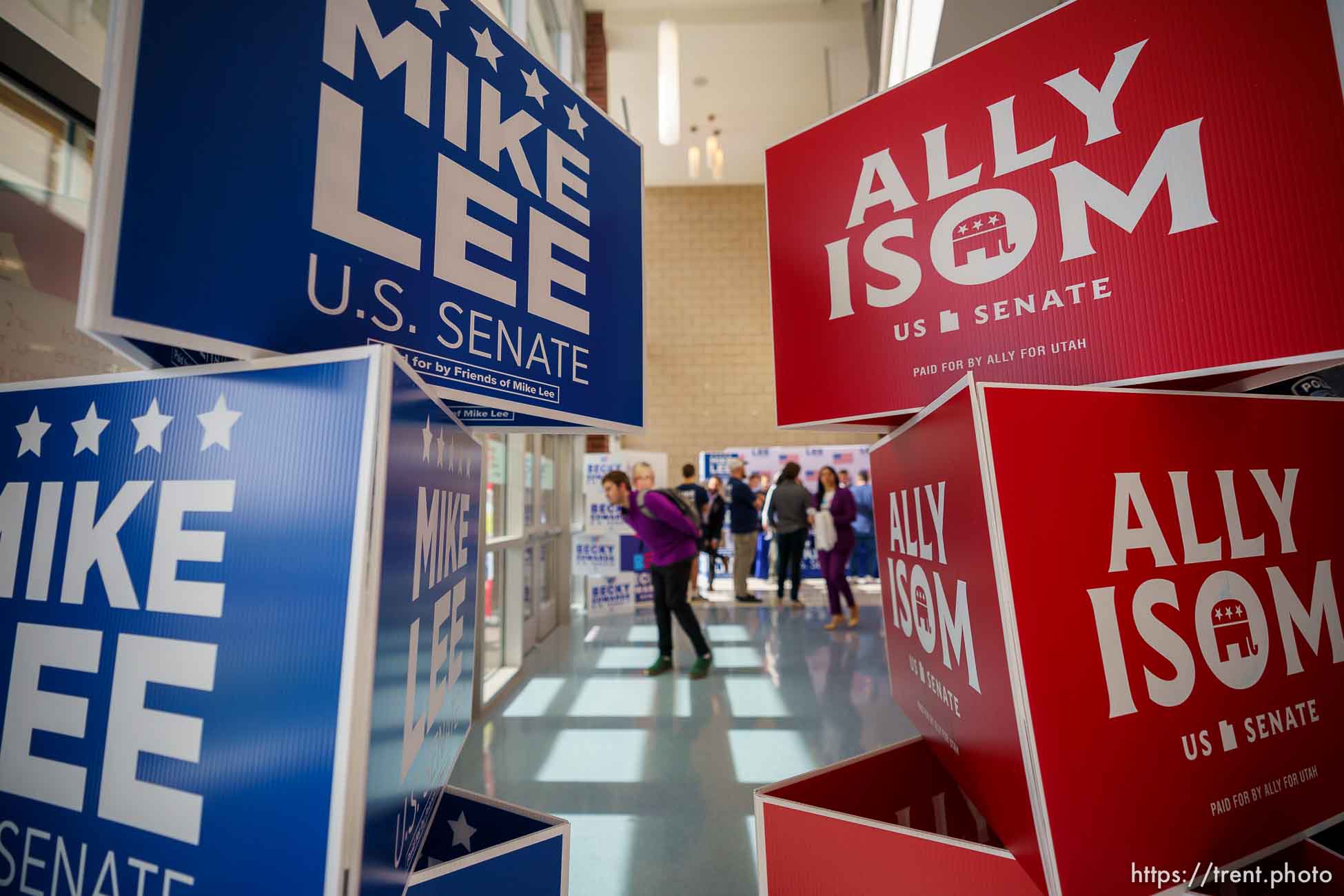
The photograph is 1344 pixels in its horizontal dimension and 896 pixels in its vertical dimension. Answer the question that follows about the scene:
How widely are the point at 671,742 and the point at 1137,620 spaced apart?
244cm

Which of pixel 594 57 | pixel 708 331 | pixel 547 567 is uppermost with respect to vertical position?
pixel 594 57

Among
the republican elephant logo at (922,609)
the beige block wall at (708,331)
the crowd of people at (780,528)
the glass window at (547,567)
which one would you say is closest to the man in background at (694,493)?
the crowd of people at (780,528)

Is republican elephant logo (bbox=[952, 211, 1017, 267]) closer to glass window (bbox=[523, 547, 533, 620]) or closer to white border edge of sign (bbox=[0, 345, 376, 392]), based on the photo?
white border edge of sign (bbox=[0, 345, 376, 392])

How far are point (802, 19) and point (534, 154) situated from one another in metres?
7.30

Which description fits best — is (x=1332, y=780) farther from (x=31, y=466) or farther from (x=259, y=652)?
(x=31, y=466)

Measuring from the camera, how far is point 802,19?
675 cm

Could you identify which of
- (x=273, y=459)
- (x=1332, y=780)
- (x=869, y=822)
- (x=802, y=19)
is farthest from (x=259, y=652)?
(x=802, y=19)

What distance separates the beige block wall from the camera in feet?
31.1

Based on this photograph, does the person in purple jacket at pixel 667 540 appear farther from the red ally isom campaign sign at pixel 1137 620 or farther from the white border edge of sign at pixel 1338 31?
the white border edge of sign at pixel 1338 31

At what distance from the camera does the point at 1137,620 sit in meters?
0.69

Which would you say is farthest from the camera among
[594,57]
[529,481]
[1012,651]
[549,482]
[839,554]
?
[594,57]

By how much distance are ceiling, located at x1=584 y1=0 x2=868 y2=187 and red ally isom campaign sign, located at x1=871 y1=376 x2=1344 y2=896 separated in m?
6.81

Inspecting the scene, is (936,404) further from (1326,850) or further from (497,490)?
(497,490)

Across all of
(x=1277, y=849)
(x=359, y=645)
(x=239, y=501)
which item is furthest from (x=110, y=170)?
(x=1277, y=849)
